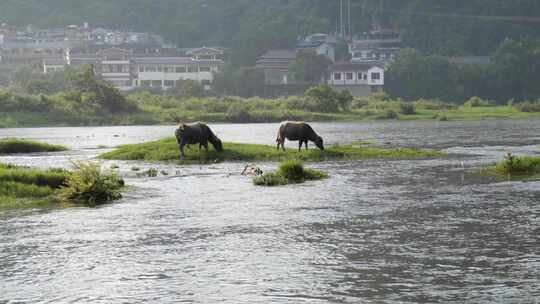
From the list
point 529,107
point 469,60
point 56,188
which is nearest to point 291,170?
point 56,188

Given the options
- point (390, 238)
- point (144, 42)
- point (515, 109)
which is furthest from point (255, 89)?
point (390, 238)

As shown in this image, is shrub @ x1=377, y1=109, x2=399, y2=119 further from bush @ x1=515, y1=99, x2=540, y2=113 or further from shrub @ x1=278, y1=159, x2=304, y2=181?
shrub @ x1=278, y1=159, x2=304, y2=181

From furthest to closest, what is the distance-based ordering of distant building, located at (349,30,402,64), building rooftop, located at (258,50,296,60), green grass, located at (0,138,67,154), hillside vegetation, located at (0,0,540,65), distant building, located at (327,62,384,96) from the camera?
1. hillside vegetation, located at (0,0,540,65)
2. distant building, located at (349,30,402,64)
3. building rooftop, located at (258,50,296,60)
4. distant building, located at (327,62,384,96)
5. green grass, located at (0,138,67,154)

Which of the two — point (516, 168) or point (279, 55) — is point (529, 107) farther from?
point (516, 168)

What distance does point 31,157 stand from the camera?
146 feet

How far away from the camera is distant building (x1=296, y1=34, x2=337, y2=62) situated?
146m

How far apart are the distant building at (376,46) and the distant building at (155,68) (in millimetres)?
26429

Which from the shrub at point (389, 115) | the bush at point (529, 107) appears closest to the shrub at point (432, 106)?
the bush at point (529, 107)

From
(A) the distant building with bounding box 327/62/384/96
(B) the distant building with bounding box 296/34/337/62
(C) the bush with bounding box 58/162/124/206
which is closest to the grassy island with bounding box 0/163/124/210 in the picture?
(C) the bush with bounding box 58/162/124/206

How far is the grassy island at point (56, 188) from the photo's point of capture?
2666cm

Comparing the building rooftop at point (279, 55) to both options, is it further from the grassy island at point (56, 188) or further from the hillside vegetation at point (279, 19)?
the grassy island at point (56, 188)

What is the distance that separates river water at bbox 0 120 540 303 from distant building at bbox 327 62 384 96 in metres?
97.2

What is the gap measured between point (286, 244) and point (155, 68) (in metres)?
119

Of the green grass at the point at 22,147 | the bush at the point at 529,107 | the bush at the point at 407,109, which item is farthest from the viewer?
the bush at the point at 529,107
